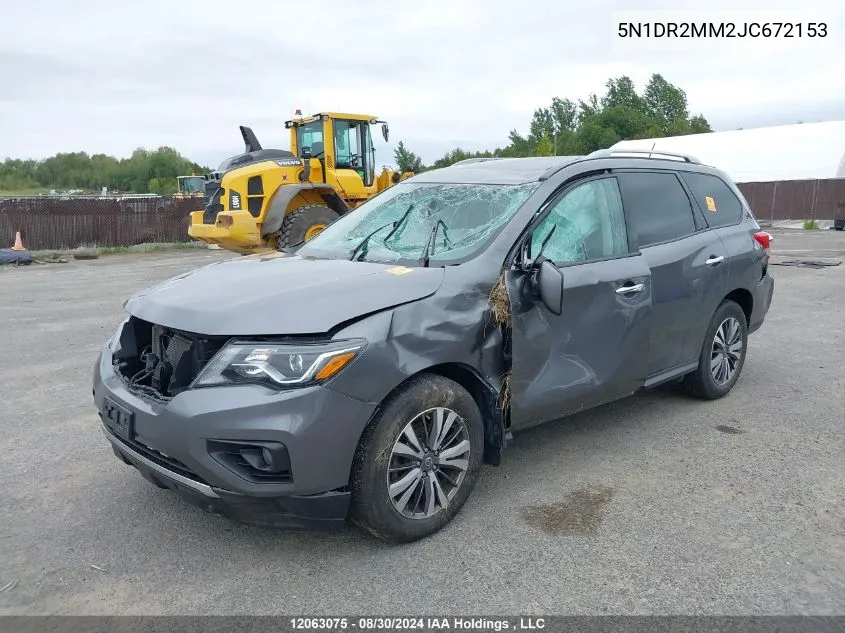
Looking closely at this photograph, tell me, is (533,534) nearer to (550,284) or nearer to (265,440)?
(550,284)

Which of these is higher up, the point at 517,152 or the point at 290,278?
the point at 517,152

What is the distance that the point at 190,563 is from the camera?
307 cm

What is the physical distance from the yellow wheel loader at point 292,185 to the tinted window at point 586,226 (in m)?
8.54

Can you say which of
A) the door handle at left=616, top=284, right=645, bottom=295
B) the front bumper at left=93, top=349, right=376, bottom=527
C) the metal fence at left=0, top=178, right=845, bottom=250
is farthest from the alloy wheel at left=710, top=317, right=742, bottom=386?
the metal fence at left=0, top=178, right=845, bottom=250

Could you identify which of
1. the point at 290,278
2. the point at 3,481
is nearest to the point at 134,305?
the point at 290,278

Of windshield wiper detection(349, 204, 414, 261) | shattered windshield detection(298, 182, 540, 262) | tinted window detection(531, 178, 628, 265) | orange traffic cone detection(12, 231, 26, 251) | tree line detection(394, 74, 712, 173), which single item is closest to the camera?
shattered windshield detection(298, 182, 540, 262)

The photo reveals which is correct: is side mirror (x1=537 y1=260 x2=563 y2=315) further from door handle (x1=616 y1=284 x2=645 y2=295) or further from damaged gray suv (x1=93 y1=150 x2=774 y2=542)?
door handle (x1=616 y1=284 x2=645 y2=295)

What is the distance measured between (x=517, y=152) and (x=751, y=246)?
6785 centimetres

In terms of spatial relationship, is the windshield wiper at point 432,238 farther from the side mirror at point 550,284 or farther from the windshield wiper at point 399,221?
the side mirror at point 550,284

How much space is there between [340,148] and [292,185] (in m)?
1.76

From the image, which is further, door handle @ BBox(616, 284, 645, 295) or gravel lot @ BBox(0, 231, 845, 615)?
door handle @ BBox(616, 284, 645, 295)

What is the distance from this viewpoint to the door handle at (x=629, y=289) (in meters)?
4.06

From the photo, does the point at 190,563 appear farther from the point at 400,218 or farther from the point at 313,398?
the point at 400,218

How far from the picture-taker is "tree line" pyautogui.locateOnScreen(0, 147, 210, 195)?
3282 inches
